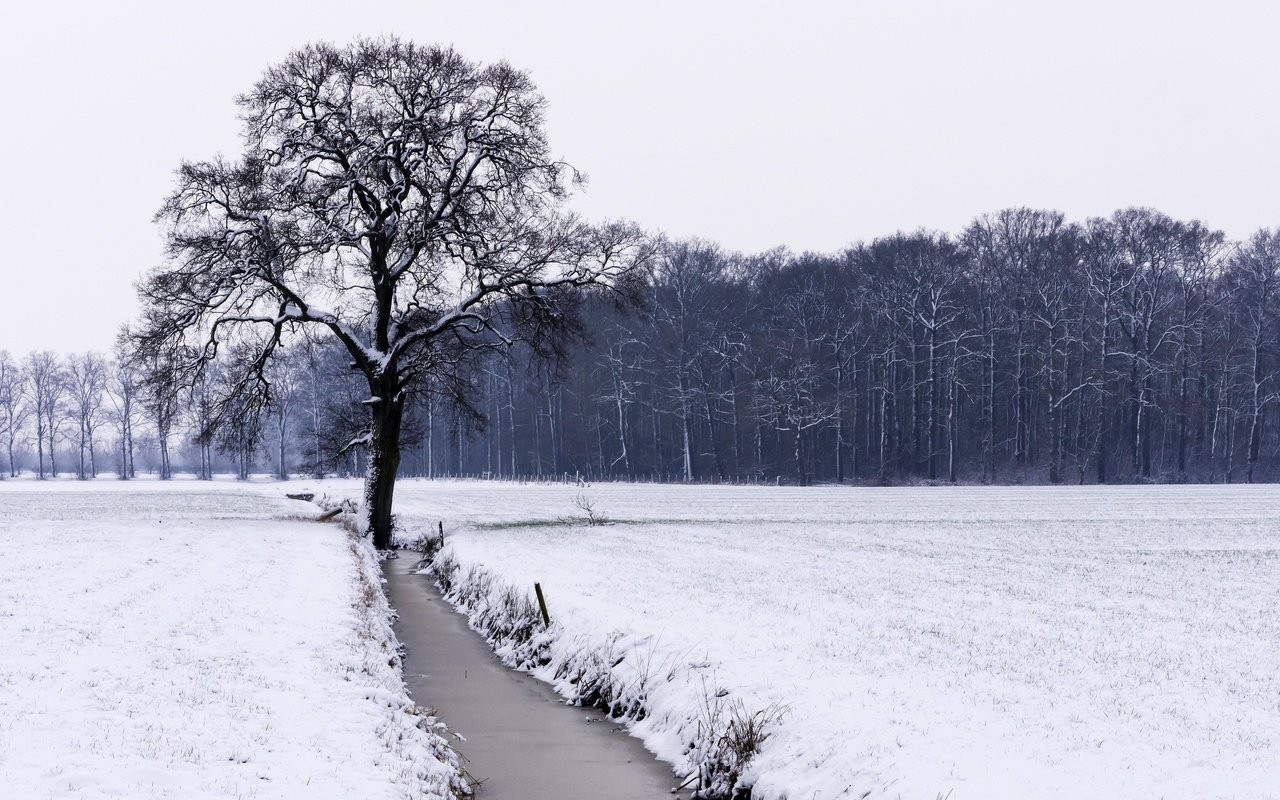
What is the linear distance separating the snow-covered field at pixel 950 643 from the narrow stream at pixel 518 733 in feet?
1.88

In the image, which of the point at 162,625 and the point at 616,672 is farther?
the point at 162,625

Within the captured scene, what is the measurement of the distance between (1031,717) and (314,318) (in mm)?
28383

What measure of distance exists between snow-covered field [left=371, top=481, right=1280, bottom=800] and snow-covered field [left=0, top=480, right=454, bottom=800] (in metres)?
3.31

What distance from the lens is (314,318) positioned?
114 feet

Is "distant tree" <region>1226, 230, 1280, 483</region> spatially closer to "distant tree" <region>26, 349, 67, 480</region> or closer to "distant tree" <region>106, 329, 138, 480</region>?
"distant tree" <region>106, 329, 138, 480</region>

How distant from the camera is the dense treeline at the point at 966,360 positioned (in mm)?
77875

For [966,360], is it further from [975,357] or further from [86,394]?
[86,394]

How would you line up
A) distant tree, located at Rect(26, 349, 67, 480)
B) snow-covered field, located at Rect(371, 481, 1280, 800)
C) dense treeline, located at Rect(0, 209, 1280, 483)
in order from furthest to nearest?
distant tree, located at Rect(26, 349, 67, 480)
dense treeline, located at Rect(0, 209, 1280, 483)
snow-covered field, located at Rect(371, 481, 1280, 800)

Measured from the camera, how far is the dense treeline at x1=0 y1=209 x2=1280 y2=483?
77.9 metres

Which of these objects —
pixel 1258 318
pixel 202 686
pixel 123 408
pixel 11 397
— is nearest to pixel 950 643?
pixel 202 686

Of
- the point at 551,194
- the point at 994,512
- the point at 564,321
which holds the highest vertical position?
the point at 551,194

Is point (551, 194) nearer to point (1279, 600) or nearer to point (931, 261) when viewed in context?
point (1279, 600)

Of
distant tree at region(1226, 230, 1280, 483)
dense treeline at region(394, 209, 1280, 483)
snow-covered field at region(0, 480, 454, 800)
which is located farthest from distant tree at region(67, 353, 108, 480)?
distant tree at region(1226, 230, 1280, 483)

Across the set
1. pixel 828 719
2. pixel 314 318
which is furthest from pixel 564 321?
pixel 828 719
